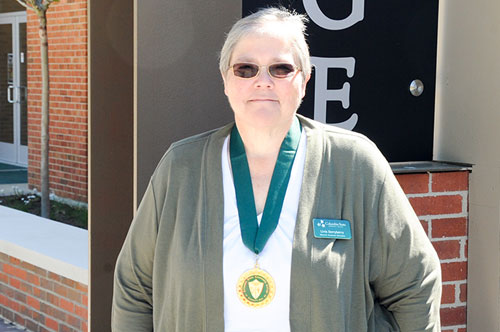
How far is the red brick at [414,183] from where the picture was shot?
344 cm

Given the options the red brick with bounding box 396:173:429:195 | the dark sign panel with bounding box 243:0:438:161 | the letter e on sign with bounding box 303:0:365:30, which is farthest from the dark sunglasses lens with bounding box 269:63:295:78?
the red brick with bounding box 396:173:429:195

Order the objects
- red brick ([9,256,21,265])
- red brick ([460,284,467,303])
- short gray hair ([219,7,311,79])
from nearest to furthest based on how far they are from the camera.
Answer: short gray hair ([219,7,311,79])
red brick ([460,284,467,303])
red brick ([9,256,21,265])

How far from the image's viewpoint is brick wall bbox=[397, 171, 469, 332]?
3.49 metres

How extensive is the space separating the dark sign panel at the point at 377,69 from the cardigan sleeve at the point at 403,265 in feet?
3.95

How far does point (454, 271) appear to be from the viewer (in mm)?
3617

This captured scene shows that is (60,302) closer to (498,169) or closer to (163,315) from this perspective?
(163,315)

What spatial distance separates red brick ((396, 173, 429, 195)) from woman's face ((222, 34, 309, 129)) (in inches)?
56.1

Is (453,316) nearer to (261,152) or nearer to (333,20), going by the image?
(333,20)

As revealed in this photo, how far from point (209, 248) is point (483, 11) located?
2.21m

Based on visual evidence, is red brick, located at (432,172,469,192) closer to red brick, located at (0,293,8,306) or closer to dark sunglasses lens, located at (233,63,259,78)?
dark sunglasses lens, located at (233,63,259,78)

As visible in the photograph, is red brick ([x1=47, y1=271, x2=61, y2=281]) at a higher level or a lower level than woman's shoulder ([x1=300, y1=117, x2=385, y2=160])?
lower

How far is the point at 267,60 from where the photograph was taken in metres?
2.13

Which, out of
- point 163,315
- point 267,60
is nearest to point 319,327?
point 163,315

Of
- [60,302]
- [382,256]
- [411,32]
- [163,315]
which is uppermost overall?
[411,32]
